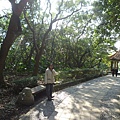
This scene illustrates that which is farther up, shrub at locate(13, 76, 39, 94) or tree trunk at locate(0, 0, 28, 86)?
tree trunk at locate(0, 0, 28, 86)

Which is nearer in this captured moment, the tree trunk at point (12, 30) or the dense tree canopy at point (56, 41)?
the tree trunk at point (12, 30)

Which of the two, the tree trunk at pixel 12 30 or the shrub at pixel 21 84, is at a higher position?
the tree trunk at pixel 12 30

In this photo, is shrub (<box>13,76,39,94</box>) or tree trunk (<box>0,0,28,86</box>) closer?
tree trunk (<box>0,0,28,86</box>)

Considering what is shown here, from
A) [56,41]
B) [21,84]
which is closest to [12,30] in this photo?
[21,84]

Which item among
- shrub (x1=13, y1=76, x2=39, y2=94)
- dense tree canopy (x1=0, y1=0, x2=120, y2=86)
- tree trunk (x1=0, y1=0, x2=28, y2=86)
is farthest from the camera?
→ dense tree canopy (x1=0, y1=0, x2=120, y2=86)

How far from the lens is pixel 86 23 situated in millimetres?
21125

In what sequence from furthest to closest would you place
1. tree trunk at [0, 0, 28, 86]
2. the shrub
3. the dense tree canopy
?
the dense tree canopy → the shrub → tree trunk at [0, 0, 28, 86]

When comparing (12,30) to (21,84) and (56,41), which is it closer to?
(21,84)

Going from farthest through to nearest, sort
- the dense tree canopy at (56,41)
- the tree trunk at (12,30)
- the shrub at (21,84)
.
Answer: the dense tree canopy at (56,41) < the shrub at (21,84) < the tree trunk at (12,30)

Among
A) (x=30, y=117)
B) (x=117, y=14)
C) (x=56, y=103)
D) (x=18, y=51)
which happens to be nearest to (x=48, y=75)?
(x=56, y=103)

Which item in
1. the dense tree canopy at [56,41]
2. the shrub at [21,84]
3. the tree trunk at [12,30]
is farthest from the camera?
the dense tree canopy at [56,41]

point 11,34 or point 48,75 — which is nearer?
point 48,75

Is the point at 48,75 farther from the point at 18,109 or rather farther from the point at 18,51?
the point at 18,51

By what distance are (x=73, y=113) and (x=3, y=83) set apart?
4.69 m
